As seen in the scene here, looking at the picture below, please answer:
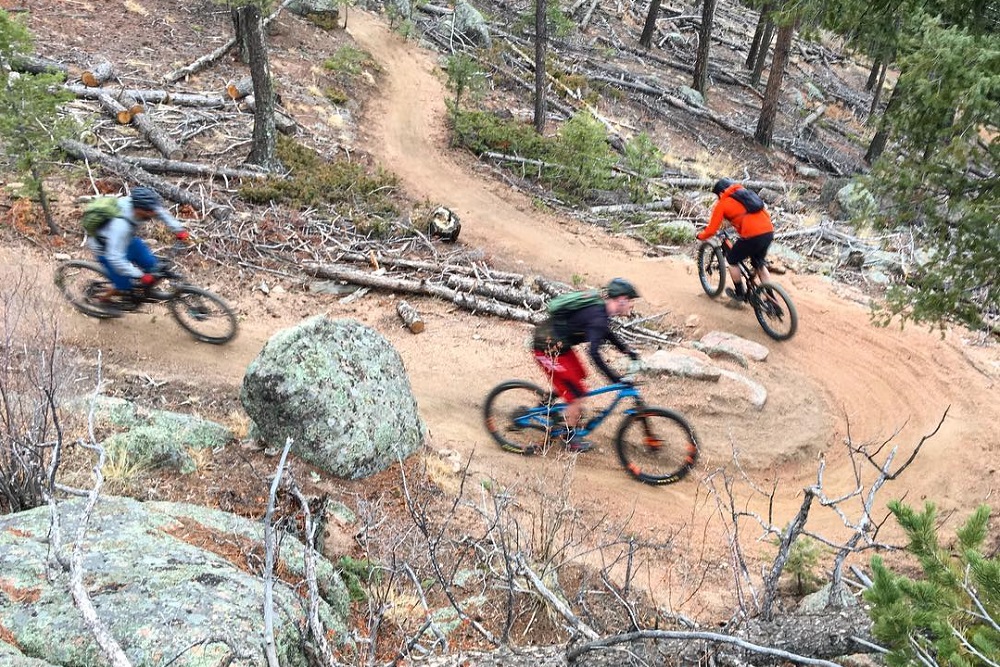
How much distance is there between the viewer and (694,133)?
24578 mm

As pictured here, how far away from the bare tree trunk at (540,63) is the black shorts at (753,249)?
1152 cm

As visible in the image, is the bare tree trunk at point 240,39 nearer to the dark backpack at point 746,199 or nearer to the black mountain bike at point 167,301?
the black mountain bike at point 167,301

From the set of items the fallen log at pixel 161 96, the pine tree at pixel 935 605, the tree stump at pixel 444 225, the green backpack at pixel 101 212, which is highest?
the pine tree at pixel 935 605

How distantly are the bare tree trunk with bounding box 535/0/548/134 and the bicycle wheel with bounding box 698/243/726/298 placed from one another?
10065 mm

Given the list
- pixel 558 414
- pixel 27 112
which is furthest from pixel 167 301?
pixel 558 414

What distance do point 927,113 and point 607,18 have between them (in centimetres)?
2858

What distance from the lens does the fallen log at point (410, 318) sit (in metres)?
11.3

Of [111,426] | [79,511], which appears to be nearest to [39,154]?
[111,426]

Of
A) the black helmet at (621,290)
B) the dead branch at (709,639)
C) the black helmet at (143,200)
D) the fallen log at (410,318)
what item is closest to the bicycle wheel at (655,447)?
the black helmet at (621,290)

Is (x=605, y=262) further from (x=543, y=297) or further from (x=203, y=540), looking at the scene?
(x=203, y=540)

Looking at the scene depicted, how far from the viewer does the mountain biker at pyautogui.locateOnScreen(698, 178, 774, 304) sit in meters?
10.2

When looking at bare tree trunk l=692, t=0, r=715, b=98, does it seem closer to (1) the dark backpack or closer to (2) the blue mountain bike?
(1) the dark backpack

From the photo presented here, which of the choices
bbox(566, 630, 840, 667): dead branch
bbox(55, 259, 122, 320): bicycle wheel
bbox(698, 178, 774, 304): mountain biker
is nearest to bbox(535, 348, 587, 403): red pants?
bbox(698, 178, 774, 304): mountain biker

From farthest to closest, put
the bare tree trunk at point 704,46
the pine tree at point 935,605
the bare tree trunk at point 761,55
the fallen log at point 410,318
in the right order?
the bare tree trunk at point 761,55 < the bare tree trunk at point 704,46 < the fallen log at point 410,318 < the pine tree at point 935,605
